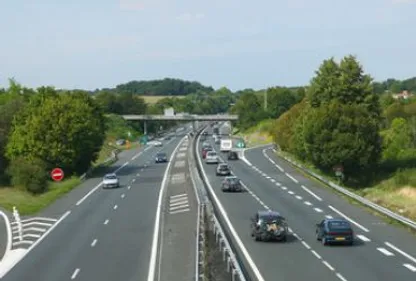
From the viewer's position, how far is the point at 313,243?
3738cm

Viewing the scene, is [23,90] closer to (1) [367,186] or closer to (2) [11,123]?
(2) [11,123]

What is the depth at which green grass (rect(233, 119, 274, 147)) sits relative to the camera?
15582cm

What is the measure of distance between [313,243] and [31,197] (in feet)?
121

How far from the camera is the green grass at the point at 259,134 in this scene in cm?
15582

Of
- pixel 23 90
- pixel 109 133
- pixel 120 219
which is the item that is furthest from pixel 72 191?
pixel 109 133

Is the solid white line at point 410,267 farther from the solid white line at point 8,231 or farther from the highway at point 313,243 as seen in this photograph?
the solid white line at point 8,231

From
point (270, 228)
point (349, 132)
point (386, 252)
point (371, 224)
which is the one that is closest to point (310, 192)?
point (349, 132)

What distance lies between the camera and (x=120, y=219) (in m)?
48.2

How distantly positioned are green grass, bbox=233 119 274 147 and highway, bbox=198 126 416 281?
8598cm

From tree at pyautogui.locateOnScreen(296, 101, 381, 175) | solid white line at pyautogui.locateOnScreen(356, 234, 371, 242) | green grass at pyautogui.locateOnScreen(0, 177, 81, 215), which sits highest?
tree at pyautogui.locateOnScreen(296, 101, 381, 175)

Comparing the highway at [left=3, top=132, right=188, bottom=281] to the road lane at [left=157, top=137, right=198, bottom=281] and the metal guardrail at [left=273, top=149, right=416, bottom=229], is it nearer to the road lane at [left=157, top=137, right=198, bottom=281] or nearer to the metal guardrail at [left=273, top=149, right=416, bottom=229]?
the road lane at [left=157, top=137, right=198, bottom=281]

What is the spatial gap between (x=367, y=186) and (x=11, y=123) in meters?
45.8

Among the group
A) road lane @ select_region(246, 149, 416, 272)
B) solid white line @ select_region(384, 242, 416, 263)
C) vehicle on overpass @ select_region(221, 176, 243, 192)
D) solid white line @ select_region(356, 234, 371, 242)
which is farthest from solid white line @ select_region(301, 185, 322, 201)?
solid white line @ select_region(384, 242, 416, 263)

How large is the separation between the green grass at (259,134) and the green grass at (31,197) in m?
75.3
